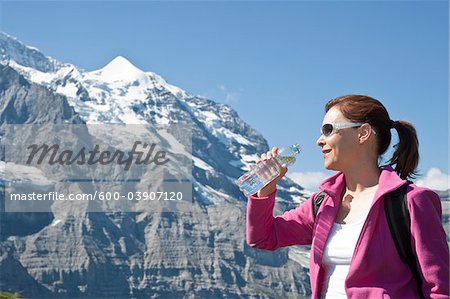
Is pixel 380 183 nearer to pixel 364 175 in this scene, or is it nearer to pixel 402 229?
pixel 364 175

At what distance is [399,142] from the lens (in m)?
5.14

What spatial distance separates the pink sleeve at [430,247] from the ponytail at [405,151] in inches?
22.3

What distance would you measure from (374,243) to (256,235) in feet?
2.98

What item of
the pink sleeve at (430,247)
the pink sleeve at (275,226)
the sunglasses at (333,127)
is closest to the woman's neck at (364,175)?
the sunglasses at (333,127)

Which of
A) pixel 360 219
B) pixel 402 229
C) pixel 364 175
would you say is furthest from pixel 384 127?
pixel 402 229

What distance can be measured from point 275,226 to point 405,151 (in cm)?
99

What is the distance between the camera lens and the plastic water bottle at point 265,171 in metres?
5.21

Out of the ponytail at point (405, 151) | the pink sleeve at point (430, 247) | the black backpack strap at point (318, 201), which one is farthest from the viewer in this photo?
the black backpack strap at point (318, 201)

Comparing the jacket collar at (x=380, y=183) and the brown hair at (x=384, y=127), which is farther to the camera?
the brown hair at (x=384, y=127)

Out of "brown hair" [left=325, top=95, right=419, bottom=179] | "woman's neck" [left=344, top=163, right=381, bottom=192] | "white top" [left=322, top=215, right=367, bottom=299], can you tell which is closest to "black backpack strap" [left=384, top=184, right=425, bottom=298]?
"white top" [left=322, top=215, right=367, bottom=299]

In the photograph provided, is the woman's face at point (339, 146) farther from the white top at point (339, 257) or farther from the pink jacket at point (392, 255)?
the white top at point (339, 257)

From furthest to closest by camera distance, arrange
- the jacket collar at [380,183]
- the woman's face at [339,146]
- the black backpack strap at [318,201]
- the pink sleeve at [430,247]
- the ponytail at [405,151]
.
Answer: the black backpack strap at [318,201]
the ponytail at [405,151]
the woman's face at [339,146]
the jacket collar at [380,183]
the pink sleeve at [430,247]

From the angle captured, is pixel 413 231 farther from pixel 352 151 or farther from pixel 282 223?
pixel 282 223

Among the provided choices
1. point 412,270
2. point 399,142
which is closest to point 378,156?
point 399,142
